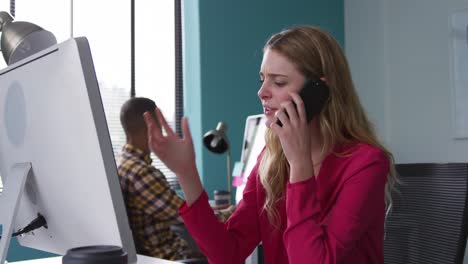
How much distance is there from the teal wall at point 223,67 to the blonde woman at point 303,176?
7.26 feet

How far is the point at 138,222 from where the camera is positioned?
235 centimetres

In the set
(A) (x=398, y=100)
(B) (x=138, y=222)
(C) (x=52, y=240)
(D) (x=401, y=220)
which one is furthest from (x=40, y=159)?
(A) (x=398, y=100)

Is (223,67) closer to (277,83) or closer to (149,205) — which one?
(149,205)

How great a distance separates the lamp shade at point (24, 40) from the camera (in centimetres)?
129

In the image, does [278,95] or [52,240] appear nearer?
[52,240]

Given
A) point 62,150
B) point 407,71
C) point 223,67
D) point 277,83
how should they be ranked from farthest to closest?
point 407,71 → point 223,67 → point 277,83 → point 62,150

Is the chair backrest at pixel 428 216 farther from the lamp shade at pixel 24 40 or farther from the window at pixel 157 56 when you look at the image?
the window at pixel 157 56


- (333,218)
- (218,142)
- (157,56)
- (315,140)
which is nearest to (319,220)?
(333,218)

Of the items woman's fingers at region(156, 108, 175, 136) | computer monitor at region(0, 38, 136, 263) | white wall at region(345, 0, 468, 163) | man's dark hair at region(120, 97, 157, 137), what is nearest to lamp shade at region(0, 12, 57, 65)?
computer monitor at region(0, 38, 136, 263)

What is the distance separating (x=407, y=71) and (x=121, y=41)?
2031 millimetres

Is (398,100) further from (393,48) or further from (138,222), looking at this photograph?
(138,222)

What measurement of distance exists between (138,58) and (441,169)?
8.51 feet

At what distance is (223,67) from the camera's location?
3.86 meters

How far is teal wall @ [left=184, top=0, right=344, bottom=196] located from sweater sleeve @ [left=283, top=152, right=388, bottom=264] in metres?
2.52
